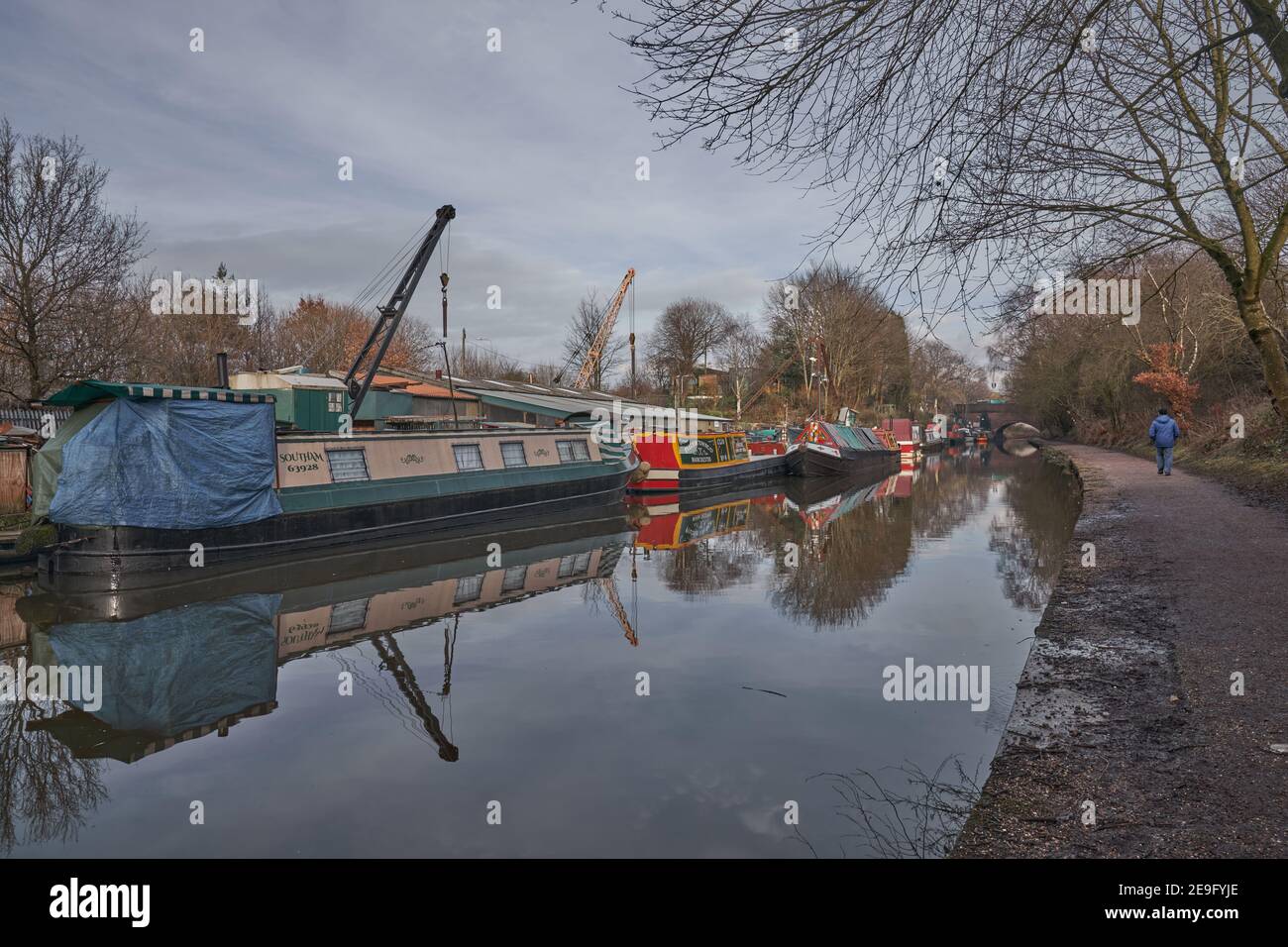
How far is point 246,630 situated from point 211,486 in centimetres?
455

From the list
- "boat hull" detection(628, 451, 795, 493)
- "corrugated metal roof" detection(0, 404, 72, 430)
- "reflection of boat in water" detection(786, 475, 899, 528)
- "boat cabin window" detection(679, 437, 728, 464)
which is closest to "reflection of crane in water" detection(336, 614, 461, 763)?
"reflection of boat in water" detection(786, 475, 899, 528)

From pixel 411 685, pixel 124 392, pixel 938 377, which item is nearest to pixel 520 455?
pixel 124 392

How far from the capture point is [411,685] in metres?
6.31

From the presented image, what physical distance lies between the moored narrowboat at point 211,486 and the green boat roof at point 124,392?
0.02m

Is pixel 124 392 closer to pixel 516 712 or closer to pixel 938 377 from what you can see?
pixel 516 712

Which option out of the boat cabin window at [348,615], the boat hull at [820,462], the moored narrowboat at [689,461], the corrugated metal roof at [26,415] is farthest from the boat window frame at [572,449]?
the boat hull at [820,462]

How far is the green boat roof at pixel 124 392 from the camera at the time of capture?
35.4ft

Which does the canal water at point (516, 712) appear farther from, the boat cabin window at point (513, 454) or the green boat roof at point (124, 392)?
the boat cabin window at point (513, 454)

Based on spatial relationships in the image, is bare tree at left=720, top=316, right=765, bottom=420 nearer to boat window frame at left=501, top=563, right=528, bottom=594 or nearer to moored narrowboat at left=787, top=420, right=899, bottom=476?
moored narrowboat at left=787, top=420, right=899, bottom=476

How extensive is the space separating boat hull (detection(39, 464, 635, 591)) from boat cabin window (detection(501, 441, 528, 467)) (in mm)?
601

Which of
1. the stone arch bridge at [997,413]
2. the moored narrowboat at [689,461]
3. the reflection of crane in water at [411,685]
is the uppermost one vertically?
the stone arch bridge at [997,413]
